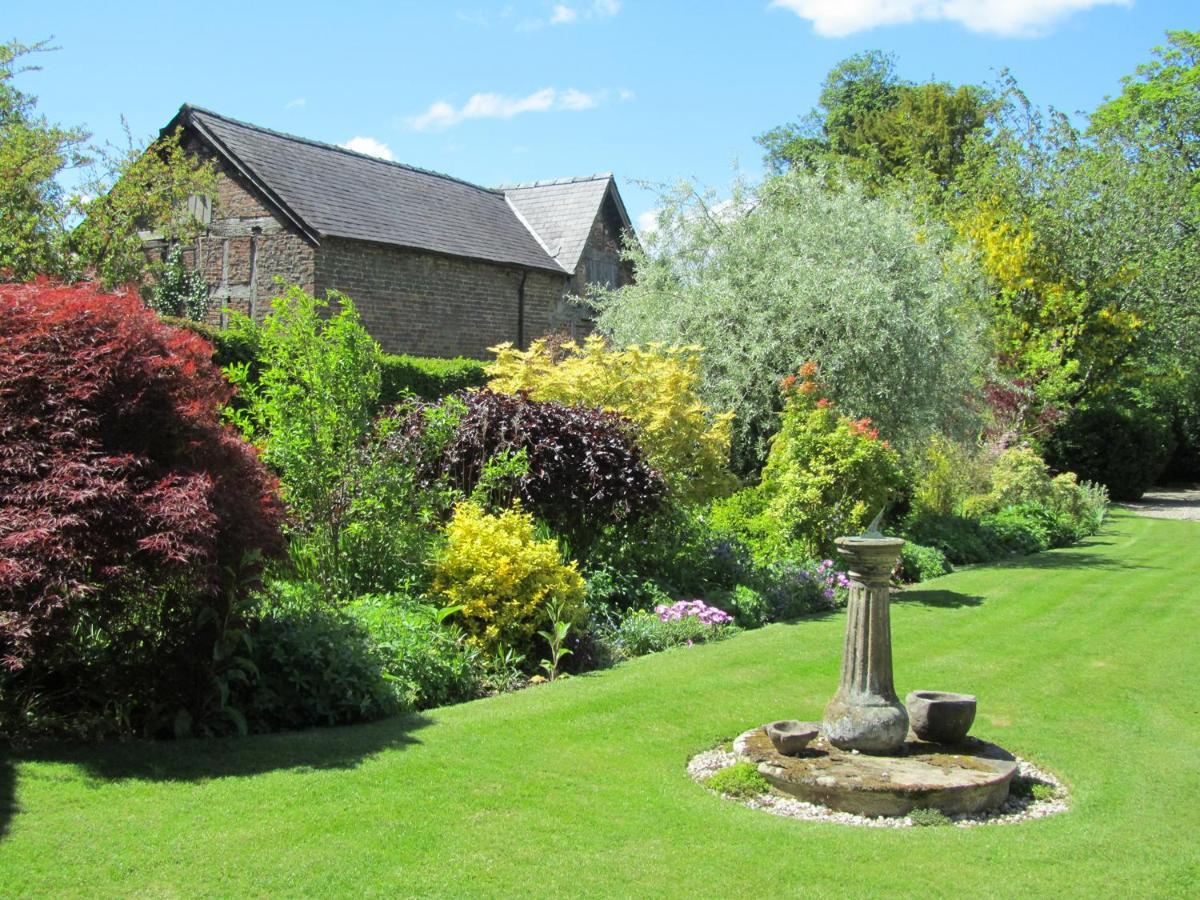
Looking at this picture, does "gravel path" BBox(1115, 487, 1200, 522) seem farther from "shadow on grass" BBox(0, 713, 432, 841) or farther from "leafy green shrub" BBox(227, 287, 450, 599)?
"shadow on grass" BBox(0, 713, 432, 841)

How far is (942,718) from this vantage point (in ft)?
19.8

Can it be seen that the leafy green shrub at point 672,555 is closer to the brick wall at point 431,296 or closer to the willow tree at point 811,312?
the willow tree at point 811,312

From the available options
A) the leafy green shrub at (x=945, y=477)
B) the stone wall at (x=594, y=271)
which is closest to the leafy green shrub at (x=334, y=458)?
the leafy green shrub at (x=945, y=477)

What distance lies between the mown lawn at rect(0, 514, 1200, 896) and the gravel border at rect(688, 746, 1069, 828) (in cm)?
11

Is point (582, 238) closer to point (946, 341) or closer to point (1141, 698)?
point (946, 341)

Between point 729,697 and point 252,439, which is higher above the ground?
point 252,439

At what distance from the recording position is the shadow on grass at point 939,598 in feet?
38.7

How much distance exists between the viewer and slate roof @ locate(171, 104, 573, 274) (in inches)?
829

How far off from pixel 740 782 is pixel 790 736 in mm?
395

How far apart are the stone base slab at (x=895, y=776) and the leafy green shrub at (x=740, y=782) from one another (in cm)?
5

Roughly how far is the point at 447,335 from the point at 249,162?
5.21 metres

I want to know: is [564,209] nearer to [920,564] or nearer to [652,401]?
[920,564]

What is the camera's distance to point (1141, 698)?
7.89 meters

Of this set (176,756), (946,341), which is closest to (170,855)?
(176,756)
